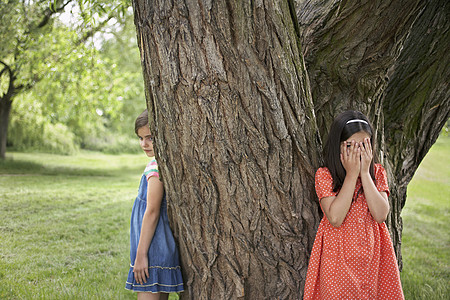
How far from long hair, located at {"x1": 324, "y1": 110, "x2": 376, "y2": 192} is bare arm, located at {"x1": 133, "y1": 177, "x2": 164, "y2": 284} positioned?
38.2 inches

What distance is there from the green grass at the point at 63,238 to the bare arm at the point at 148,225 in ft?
5.32

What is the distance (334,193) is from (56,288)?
3048 millimetres

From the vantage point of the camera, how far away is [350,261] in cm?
219

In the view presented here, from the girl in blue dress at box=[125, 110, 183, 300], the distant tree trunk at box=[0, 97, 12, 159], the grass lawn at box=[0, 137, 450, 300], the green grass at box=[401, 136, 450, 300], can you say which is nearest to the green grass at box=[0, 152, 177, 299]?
the grass lawn at box=[0, 137, 450, 300]

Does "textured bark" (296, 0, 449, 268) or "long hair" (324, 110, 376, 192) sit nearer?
"long hair" (324, 110, 376, 192)

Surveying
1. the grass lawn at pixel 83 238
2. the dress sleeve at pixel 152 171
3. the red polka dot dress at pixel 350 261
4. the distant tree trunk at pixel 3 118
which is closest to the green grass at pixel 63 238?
the grass lawn at pixel 83 238

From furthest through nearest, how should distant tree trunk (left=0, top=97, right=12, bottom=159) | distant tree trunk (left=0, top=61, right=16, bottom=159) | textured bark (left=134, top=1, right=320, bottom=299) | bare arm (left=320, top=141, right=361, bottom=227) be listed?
1. distant tree trunk (left=0, top=97, right=12, bottom=159)
2. distant tree trunk (left=0, top=61, right=16, bottom=159)
3. bare arm (left=320, top=141, right=361, bottom=227)
4. textured bark (left=134, top=1, right=320, bottom=299)

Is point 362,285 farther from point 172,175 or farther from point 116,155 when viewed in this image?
point 116,155

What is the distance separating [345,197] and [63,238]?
4992 mm

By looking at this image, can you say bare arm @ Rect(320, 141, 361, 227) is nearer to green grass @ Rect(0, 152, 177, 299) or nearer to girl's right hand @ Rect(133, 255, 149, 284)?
girl's right hand @ Rect(133, 255, 149, 284)

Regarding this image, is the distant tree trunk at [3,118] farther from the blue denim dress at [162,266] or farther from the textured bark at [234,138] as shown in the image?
the textured bark at [234,138]

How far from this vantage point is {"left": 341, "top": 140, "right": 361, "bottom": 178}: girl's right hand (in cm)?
218

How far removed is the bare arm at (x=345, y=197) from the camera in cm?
213

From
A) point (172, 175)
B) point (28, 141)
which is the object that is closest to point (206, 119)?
point (172, 175)
